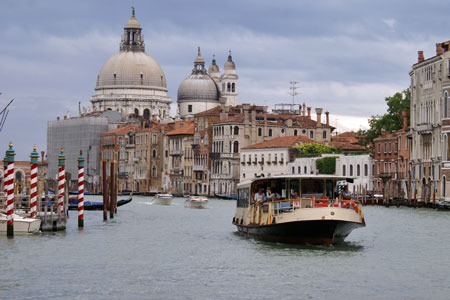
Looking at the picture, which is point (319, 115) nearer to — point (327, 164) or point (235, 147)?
point (235, 147)

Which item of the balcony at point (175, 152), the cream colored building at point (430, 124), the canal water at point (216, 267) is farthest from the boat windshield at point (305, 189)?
the balcony at point (175, 152)

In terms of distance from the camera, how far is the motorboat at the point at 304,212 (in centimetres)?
2541

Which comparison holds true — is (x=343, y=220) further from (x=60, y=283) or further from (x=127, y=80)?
(x=127, y=80)

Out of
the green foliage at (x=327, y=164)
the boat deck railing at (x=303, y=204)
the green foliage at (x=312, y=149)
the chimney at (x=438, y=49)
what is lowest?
the boat deck railing at (x=303, y=204)

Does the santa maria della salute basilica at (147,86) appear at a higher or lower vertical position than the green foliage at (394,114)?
higher

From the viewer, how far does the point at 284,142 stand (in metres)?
85.6

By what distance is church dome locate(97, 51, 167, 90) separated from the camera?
428 ft

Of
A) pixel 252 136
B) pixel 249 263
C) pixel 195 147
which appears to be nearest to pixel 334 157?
pixel 252 136

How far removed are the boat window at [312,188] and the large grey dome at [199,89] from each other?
3834 inches

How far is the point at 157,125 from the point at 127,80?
2080cm

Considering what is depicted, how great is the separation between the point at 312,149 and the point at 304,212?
5730 centimetres

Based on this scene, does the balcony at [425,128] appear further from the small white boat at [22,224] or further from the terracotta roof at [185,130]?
the terracotta roof at [185,130]

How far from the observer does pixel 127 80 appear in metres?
130

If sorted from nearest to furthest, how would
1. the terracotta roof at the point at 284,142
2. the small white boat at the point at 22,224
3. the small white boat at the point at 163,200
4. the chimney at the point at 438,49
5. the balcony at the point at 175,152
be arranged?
the small white boat at the point at 22,224 → the chimney at the point at 438,49 → the small white boat at the point at 163,200 → the terracotta roof at the point at 284,142 → the balcony at the point at 175,152
